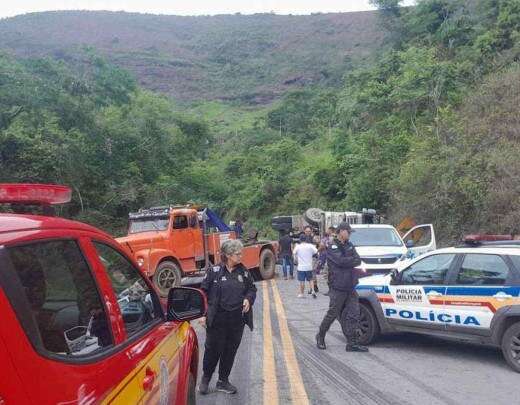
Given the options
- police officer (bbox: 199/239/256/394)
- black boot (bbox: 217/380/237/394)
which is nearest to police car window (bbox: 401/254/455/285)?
police officer (bbox: 199/239/256/394)

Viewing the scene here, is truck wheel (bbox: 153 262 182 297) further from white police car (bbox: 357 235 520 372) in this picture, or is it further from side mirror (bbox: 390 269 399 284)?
side mirror (bbox: 390 269 399 284)

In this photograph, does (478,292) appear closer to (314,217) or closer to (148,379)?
(148,379)

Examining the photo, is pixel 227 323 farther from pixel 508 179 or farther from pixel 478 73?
pixel 478 73

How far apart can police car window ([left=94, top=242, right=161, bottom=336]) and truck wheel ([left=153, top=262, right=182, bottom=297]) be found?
37.9 feet

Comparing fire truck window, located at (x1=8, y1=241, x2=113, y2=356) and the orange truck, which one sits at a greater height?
fire truck window, located at (x1=8, y1=241, x2=113, y2=356)

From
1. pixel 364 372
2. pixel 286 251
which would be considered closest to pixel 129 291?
pixel 364 372

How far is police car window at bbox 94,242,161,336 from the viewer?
325cm

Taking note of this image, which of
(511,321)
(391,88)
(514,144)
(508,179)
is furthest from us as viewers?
(391,88)

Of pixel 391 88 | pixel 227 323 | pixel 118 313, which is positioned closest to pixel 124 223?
pixel 391 88

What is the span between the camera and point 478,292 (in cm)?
773

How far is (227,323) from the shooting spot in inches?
250

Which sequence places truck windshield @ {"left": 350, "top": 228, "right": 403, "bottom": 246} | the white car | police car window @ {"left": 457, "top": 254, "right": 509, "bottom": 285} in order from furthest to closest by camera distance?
1. truck windshield @ {"left": 350, "top": 228, "right": 403, "bottom": 246}
2. the white car
3. police car window @ {"left": 457, "top": 254, "right": 509, "bottom": 285}

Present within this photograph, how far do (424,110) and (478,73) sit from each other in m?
2.84

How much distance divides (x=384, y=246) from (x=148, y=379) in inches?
514
